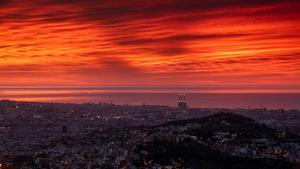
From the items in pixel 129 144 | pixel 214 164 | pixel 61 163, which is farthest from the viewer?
pixel 129 144

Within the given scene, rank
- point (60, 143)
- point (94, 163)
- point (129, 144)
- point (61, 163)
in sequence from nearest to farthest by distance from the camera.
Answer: point (94, 163), point (61, 163), point (129, 144), point (60, 143)

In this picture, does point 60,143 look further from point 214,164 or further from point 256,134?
point 214,164

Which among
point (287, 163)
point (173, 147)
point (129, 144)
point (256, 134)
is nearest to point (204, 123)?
point (256, 134)

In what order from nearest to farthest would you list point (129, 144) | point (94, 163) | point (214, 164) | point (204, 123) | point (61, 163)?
point (214, 164), point (94, 163), point (61, 163), point (129, 144), point (204, 123)

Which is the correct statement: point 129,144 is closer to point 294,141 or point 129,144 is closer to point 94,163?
point 94,163

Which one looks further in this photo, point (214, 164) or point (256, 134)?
point (256, 134)

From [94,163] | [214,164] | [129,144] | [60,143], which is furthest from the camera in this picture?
[60,143]

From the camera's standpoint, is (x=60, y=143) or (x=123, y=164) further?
(x=60, y=143)

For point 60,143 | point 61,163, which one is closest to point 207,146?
point 61,163
